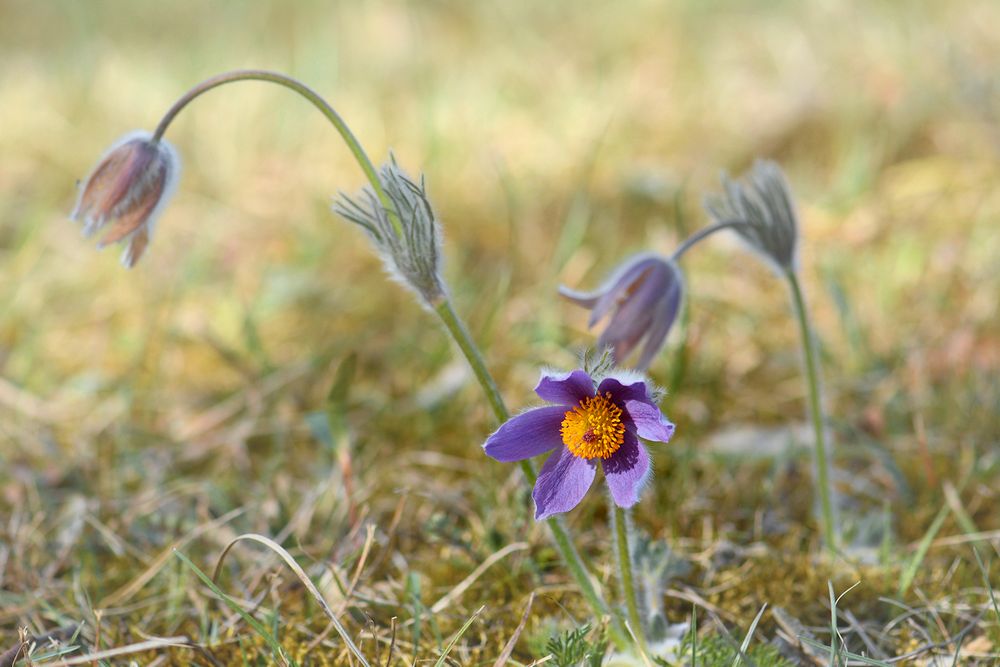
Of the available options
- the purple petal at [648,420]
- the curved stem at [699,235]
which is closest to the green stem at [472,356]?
the purple petal at [648,420]

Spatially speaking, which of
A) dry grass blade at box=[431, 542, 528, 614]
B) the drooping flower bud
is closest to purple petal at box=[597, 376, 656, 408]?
the drooping flower bud

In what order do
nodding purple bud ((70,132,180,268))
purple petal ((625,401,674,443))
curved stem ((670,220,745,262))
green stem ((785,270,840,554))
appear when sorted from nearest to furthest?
purple petal ((625,401,674,443)) < nodding purple bud ((70,132,180,268)) < curved stem ((670,220,745,262)) < green stem ((785,270,840,554))

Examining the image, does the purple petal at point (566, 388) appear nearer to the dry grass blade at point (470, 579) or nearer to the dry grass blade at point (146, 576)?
the dry grass blade at point (470, 579)

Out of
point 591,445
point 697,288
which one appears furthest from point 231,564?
point 697,288

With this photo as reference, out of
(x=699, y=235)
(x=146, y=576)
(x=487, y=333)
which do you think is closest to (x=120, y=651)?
(x=146, y=576)

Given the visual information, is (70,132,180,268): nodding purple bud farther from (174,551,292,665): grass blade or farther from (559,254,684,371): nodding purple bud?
(559,254,684,371): nodding purple bud

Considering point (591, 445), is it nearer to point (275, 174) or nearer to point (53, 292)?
point (53, 292)
